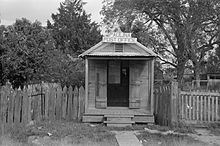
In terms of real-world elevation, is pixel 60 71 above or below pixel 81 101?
above

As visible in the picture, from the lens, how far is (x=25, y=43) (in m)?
15.8

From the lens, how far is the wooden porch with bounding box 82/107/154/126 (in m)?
10.8

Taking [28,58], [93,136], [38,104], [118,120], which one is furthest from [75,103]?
[28,58]

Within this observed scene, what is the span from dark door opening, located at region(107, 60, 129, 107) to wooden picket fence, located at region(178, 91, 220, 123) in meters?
3.05

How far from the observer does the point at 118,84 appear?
12.6 m

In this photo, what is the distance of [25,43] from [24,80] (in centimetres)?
228

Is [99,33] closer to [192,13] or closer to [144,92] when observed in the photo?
[192,13]

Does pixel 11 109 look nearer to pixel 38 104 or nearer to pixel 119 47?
pixel 38 104

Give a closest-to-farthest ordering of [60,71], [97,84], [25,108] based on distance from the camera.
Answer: [25,108] < [97,84] < [60,71]

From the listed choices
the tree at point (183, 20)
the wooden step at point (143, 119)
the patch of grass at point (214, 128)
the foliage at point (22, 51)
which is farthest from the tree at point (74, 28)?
the patch of grass at point (214, 128)

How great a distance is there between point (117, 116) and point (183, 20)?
20.7m

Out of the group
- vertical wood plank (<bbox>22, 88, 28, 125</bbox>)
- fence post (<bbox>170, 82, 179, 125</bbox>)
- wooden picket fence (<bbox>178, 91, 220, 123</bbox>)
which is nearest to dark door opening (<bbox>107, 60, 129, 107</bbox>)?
fence post (<bbox>170, 82, 179, 125</bbox>)

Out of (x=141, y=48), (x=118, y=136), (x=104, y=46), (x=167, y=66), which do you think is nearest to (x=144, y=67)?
(x=141, y=48)

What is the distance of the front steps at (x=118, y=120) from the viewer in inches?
420
